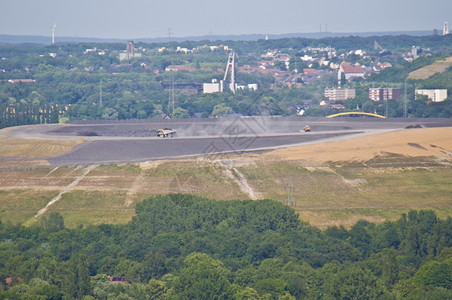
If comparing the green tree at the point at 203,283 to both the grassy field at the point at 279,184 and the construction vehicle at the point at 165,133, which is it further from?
the construction vehicle at the point at 165,133

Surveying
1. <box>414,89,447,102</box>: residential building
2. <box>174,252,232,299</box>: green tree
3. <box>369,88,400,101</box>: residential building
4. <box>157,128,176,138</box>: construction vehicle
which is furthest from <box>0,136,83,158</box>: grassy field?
<box>369,88,400,101</box>: residential building

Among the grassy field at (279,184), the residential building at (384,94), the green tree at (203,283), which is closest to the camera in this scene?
the green tree at (203,283)

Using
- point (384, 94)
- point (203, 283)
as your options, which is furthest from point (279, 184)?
point (384, 94)

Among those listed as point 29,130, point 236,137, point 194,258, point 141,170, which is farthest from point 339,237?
point 29,130

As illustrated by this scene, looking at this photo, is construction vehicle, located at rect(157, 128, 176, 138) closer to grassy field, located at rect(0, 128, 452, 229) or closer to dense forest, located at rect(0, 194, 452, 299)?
grassy field, located at rect(0, 128, 452, 229)

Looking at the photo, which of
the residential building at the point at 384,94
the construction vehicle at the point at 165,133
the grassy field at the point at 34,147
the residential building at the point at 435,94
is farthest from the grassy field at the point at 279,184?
the residential building at the point at 384,94

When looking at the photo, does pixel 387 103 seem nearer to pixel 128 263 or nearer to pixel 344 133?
pixel 344 133
